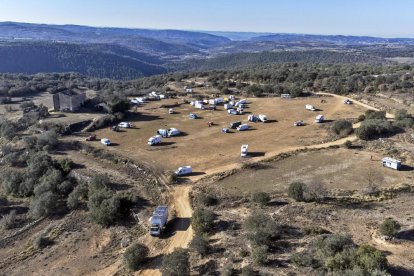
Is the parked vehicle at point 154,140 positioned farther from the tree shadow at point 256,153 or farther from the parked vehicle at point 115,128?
the tree shadow at point 256,153

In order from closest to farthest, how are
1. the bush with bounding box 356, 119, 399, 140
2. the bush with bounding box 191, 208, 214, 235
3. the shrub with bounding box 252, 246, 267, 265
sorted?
the shrub with bounding box 252, 246, 267, 265, the bush with bounding box 191, 208, 214, 235, the bush with bounding box 356, 119, 399, 140

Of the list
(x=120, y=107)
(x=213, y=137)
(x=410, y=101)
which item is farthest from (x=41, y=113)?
(x=410, y=101)

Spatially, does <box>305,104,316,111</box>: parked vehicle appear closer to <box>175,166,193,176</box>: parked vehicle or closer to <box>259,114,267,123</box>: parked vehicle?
<box>259,114,267,123</box>: parked vehicle

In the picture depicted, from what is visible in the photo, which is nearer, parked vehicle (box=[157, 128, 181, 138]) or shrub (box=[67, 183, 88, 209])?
shrub (box=[67, 183, 88, 209])

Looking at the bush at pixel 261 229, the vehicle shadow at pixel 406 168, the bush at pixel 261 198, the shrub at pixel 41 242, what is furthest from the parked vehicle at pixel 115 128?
the vehicle shadow at pixel 406 168

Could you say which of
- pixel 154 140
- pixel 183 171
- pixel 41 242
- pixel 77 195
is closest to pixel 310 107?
pixel 154 140

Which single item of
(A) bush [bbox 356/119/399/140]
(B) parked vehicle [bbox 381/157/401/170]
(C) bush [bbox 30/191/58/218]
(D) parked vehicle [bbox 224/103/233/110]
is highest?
(A) bush [bbox 356/119/399/140]

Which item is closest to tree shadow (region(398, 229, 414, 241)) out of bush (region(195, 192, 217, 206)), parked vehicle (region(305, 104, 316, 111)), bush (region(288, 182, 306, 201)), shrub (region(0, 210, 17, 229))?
bush (region(288, 182, 306, 201))

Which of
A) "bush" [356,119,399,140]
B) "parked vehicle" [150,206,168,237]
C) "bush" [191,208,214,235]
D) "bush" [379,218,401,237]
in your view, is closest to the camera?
"bush" [379,218,401,237]
